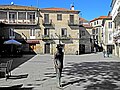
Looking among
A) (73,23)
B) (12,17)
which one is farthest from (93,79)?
(73,23)

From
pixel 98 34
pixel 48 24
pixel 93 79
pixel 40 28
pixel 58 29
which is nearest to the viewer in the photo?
pixel 93 79

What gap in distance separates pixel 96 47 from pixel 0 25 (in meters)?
38.5

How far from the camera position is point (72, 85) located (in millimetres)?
10461

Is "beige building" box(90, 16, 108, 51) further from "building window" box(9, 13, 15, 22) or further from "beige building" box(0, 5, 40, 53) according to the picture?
"building window" box(9, 13, 15, 22)

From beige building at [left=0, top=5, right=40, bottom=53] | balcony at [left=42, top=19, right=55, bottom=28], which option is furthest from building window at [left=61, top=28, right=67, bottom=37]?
beige building at [left=0, top=5, right=40, bottom=53]

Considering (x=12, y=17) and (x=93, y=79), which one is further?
(x=12, y=17)

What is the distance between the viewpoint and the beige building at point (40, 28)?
1939 inches

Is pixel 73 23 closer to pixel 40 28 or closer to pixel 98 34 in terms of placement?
pixel 40 28

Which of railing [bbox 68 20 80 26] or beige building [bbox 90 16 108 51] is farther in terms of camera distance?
beige building [bbox 90 16 108 51]

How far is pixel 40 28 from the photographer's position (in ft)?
165

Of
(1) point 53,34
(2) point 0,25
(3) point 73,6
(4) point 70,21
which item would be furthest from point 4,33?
(3) point 73,6

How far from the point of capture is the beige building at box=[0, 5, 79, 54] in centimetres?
4925

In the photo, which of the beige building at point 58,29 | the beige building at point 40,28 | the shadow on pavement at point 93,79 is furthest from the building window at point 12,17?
the shadow on pavement at point 93,79

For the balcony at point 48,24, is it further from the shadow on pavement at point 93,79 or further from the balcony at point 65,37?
the shadow on pavement at point 93,79
